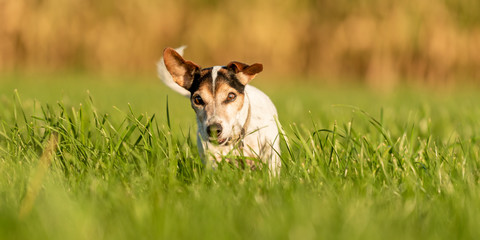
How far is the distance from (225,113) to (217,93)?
15 centimetres

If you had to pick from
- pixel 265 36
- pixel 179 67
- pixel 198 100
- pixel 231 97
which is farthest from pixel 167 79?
pixel 265 36

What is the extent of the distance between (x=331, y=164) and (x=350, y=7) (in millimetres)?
13467

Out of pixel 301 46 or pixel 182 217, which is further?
pixel 301 46

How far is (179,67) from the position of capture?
361 centimetres

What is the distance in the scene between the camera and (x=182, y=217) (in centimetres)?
222

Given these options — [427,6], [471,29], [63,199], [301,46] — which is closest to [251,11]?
[301,46]

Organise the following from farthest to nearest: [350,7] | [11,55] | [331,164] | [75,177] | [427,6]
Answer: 1. [11,55]
2. [350,7]
3. [427,6]
4. [331,164]
5. [75,177]

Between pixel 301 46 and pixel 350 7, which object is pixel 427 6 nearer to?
pixel 350 7

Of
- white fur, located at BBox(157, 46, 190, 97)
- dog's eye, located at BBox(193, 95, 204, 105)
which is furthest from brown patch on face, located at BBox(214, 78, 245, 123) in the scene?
white fur, located at BBox(157, 46, 190, 97)

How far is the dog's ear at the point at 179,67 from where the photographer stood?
11.7ft

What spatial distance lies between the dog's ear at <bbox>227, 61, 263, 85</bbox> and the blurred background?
12476 millimetres

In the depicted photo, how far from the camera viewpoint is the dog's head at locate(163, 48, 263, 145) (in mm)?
3379

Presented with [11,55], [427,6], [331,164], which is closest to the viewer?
[331,164]

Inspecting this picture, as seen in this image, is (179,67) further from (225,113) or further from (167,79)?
(167,79)
